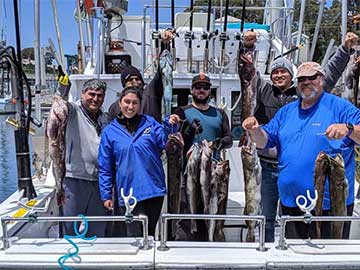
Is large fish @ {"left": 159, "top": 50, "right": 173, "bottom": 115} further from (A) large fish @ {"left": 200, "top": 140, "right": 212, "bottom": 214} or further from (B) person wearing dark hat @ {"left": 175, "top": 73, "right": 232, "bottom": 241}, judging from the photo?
(A) large fish @ {"left": 200, "top": 140, "right": 212, "bottom": 214}

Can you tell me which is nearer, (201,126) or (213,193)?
(213,193)

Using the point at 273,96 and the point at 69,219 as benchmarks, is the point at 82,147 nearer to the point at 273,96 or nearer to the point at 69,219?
the point at 69,219

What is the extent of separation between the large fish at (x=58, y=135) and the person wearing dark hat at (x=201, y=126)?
2.98 feet

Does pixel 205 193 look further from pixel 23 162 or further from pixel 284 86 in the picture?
pixel 23 162

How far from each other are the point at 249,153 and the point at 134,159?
0.81 meters

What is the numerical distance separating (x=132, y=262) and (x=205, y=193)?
44.0 inches

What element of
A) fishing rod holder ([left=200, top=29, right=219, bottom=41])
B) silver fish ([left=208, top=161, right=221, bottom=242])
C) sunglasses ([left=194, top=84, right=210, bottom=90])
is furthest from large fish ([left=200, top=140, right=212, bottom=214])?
fishing rod holder ([left=200, top=29, right=219, bottom=41])

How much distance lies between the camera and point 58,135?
11.7 feet

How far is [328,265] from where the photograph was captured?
2.59 m

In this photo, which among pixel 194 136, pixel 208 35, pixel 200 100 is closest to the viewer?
pixel 194 136

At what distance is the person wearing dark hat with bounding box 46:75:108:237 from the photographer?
3.69 metres

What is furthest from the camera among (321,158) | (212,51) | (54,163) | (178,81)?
(212,51)

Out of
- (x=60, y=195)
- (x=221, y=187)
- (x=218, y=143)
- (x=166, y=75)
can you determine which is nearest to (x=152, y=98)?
Answer: (x=166, y=75)

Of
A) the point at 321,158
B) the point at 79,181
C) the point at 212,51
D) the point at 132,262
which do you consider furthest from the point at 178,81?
the point at 132,262
